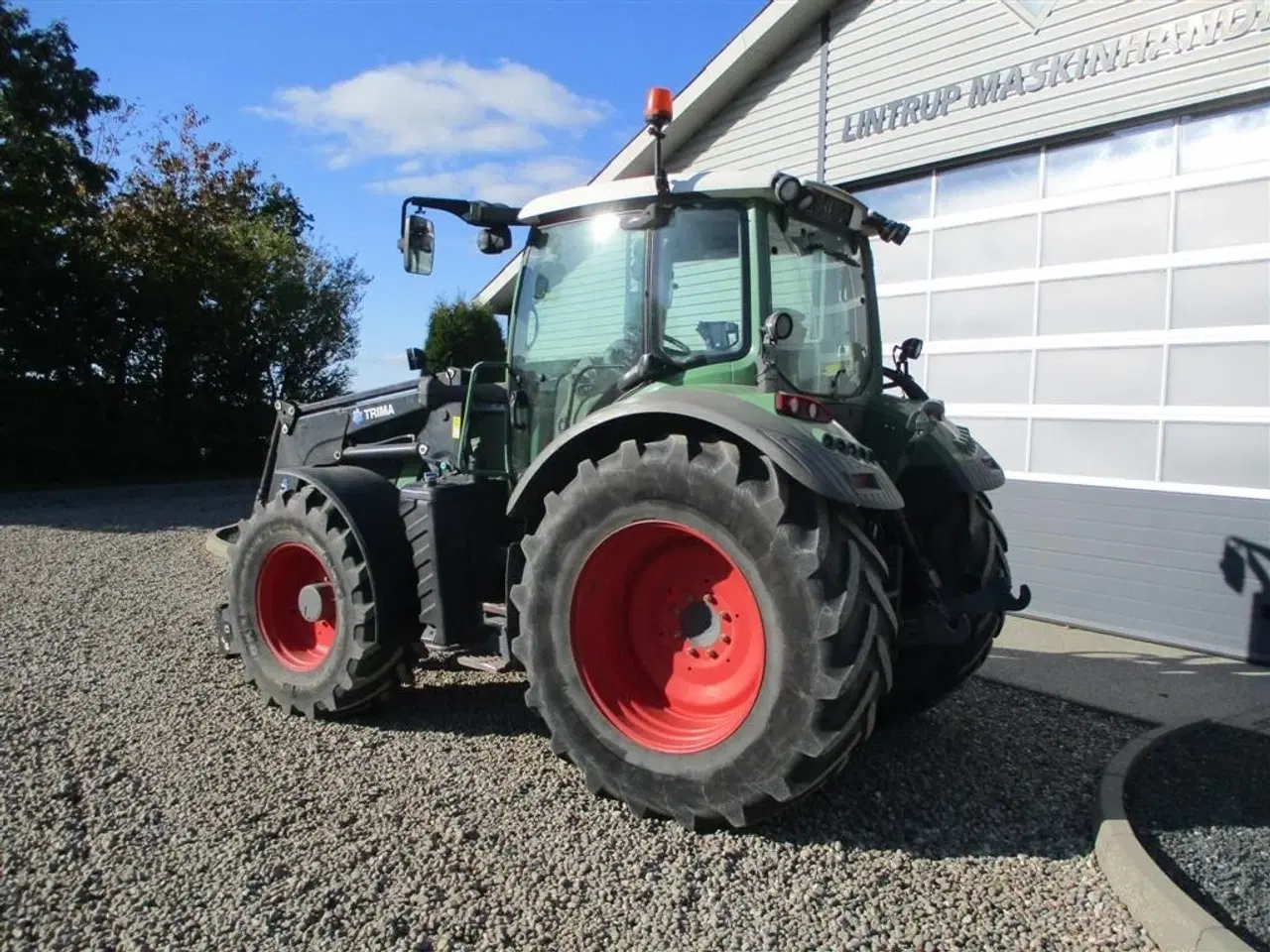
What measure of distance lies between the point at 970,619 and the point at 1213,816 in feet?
3.67

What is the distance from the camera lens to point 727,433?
130 inches

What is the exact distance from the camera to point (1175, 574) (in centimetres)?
602

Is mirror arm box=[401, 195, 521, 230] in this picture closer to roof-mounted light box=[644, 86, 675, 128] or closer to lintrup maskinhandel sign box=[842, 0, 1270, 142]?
roof-mounted light box=[644, 86, 675, 128]

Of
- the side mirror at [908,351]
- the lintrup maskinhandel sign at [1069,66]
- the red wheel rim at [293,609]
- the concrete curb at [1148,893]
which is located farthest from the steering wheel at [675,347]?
the lintrup maskinhandel sign at [1069,66]

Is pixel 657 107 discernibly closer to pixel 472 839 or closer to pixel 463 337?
pixel 472 839

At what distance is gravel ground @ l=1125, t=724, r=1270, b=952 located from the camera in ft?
9.22

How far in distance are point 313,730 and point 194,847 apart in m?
1.14

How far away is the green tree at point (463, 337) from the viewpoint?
15.8 meters

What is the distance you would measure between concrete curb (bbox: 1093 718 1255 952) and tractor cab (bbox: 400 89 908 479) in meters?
1.71

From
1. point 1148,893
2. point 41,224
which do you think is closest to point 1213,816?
point 1148,893

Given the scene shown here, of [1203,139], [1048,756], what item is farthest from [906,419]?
[1203,139]

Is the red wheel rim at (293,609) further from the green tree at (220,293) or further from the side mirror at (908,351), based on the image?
the green tree at (220,293)

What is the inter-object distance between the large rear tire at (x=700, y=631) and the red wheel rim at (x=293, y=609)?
1482mm

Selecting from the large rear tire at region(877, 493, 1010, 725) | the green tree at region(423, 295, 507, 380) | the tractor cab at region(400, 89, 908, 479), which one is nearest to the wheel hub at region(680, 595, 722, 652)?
the tractor cab at region(400, 89, 908, 479)
